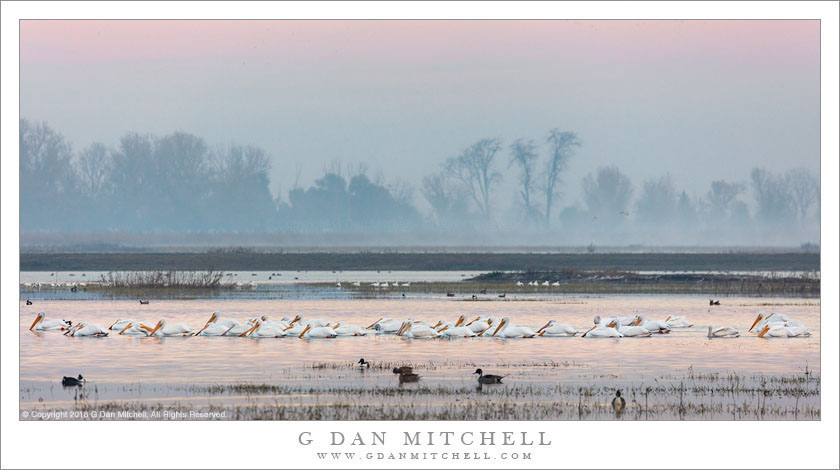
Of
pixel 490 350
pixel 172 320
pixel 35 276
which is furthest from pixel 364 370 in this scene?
pixel 35 276

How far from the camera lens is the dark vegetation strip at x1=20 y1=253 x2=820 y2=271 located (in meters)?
62.8

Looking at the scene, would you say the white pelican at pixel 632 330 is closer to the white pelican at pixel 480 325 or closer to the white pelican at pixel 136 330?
the white pelican at pixel 480 325

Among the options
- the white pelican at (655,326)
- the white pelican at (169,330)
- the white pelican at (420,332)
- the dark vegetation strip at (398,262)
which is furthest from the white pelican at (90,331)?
the dark vegetation strip at (398,262)

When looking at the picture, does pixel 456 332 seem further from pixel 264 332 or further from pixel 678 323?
pixel 678 323

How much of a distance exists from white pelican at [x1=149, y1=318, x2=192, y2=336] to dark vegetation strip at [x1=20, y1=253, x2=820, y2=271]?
114 ft

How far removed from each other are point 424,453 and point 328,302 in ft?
73.5

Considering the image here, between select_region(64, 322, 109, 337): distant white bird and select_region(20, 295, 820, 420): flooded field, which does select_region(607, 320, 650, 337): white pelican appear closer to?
select_region(20, 295, 820, 420): flooded field

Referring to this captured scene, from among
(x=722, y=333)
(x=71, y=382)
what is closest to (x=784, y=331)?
(x=722, y=333)

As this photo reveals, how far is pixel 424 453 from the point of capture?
12.7 m

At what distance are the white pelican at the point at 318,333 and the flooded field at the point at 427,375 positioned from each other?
1.56 ft

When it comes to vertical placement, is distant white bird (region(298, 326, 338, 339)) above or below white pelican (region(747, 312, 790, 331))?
below

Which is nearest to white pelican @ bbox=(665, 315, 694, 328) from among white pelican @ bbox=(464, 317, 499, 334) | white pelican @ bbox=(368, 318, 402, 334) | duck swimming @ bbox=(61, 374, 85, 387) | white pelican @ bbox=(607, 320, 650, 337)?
white pelican @ bbox=(607, 320, 650, 337)

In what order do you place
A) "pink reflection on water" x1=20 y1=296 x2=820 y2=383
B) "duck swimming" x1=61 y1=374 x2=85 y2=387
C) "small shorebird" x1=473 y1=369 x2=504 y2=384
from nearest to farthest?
1. "duck swimming" x1=61 y1=374 x2=85 y2=387
2. "small shorebird" x1=473 y1=369 x2=504 y2=384
3. "pink reflection on water" x1=20 y1=296 x2=820 y2=383

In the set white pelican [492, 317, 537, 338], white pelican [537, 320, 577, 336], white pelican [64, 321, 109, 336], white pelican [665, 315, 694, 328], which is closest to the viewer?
white pelican [64, 321, 109, 336]
